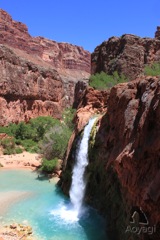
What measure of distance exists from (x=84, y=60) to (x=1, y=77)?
99.6 m

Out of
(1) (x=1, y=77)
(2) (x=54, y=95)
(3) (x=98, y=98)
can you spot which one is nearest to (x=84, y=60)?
(2) (x=54, y=95)

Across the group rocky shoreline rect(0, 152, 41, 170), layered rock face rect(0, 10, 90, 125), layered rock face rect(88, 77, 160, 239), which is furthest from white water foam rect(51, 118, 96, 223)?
layered rock face rect(0, 10, 90, 125)

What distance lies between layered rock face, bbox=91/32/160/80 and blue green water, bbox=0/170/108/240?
1850 centimetres

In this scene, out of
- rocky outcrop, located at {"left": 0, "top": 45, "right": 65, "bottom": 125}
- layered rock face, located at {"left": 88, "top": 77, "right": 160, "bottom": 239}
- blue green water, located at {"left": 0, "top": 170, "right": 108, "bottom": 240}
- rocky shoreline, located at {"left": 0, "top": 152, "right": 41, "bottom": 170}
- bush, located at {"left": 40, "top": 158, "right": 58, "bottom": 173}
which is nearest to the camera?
layered rock face, located at {"left": 88, "top": 77, "right": 160, "bottom": 239}

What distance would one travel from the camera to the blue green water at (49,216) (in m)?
12.4

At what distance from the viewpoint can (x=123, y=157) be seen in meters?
9.90

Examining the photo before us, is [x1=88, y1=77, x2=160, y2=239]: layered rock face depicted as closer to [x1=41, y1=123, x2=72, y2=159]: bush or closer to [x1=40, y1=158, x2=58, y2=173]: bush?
[x1=40, y1=158, x2=58, y2=173]: bush

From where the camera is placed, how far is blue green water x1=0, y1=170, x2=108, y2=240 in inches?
487

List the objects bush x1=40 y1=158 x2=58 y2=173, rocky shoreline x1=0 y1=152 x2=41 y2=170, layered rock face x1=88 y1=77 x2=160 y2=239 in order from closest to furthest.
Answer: layered rock face x1=88 y1=77 x2=160 y2=239 → bush x1=40 y1=158 x2=58 y2=173 → rocky shoreline x1=0 y1=152 x2=41 y2=170

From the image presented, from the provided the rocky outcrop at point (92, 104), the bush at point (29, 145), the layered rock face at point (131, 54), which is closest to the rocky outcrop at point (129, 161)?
the rocky outcrop at point (92, 104)

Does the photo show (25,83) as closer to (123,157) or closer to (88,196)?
(88,196)

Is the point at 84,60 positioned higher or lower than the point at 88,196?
higher
